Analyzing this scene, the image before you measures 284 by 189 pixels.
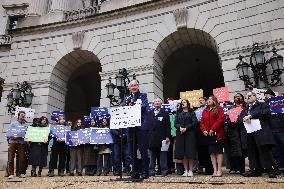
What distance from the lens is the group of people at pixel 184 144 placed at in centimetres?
668

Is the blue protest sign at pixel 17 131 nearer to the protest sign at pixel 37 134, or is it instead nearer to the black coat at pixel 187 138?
the protest sign at pixel 37 134

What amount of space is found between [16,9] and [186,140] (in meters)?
21.8

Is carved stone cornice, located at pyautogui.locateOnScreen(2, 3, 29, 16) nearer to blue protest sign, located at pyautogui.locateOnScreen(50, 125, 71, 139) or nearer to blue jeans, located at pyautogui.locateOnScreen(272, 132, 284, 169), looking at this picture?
blue protest sign, located at pyautogui.locateOnScreen(50, 125, 71, 139)

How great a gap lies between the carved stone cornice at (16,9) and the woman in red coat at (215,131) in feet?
68.0

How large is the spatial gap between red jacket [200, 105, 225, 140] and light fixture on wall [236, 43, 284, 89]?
16.3ft

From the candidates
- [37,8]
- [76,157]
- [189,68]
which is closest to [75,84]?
[37,8]

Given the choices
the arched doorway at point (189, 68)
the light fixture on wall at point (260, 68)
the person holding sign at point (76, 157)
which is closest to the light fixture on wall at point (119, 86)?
the arched doorway at point (189, 68)

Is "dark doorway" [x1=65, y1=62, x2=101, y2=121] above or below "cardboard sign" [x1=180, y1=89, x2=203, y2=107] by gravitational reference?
above

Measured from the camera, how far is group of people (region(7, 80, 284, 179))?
6.68 meters

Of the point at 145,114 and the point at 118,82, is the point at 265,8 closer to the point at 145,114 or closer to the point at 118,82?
the point at 118,82

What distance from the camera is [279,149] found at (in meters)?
7.92

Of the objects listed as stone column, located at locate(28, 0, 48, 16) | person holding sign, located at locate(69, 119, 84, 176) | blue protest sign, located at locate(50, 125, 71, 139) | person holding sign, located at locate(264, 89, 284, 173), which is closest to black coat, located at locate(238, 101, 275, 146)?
person holding sign, located at locate(264, 89, 284, 173)

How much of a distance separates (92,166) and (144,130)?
16.0ft

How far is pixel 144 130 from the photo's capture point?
6434mm
